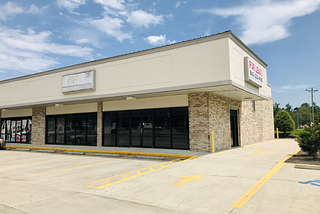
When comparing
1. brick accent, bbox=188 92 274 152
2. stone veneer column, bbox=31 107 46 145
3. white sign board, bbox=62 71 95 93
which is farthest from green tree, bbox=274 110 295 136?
stone veneer column, bbox=31 107 46 145

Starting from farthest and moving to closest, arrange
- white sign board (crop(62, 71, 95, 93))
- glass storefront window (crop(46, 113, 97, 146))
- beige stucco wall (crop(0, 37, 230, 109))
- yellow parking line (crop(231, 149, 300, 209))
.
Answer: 1. glass storefront window (crop(46, 113, 97, 146))
2. white sign board (crop(62, 71, 95, 93))
3. beige stucco wall (crop(0, 37, 230, 109))
4. yellow parking line (crop(231, 149, 300, 209))

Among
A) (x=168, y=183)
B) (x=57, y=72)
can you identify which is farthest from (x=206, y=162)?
(x=57, y=72)

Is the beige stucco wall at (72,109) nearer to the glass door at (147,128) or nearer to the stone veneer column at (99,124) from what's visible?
the stone veneer column at (99,124)

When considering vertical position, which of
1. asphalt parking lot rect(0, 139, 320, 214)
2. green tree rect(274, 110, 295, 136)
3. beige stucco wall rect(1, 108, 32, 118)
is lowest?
asphalt parking lot rect(0, 139, 320, 214)

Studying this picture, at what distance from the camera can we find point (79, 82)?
681 inches

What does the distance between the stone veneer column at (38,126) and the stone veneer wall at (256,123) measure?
17.1 meters

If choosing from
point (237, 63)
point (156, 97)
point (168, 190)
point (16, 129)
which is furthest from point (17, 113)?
point (168, 190)

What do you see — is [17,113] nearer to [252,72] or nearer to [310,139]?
[252,72]

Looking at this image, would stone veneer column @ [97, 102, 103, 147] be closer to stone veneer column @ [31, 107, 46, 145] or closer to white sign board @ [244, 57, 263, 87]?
stone veneer column @ [31, 107, 46, 145]

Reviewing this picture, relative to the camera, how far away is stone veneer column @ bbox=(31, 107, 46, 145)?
859 inches

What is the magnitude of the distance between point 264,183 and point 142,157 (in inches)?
289

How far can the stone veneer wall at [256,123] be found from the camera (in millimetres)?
19188

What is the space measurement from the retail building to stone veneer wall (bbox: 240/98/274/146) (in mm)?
90

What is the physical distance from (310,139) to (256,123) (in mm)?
11814
